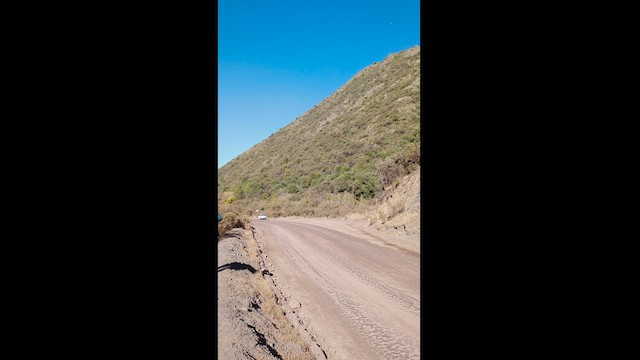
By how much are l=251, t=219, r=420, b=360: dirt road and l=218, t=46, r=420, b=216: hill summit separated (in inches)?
387

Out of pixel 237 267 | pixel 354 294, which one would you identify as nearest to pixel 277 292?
pixel 237 267

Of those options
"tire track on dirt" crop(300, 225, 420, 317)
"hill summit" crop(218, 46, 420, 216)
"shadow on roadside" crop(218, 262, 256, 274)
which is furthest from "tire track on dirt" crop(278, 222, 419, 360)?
"hill summit" crop(218, 46, 420, 216)

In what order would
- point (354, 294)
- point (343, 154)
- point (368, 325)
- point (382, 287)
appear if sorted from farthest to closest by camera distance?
point (343, 154) < point (382, 287) < point (354, 294) < point (368, 325)

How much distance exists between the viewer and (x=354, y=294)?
20.5 ft

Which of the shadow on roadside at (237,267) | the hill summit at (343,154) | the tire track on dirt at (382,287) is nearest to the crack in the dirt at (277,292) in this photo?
the shadow on roadside at (237,267)

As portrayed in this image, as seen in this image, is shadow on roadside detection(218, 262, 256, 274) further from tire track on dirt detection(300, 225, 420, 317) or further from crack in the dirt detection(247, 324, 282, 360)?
A: crack in the dirt detection(247, 324, 282, 360)

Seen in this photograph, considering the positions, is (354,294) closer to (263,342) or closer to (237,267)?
(263,342)

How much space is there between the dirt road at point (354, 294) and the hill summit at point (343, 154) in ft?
32.3

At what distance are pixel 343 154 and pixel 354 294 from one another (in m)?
29.3

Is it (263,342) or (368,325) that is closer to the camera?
(263,342)
